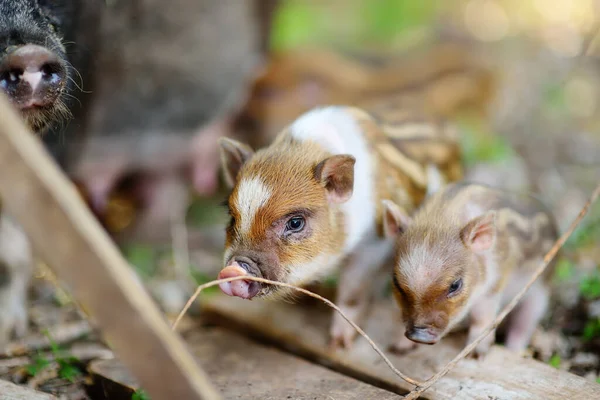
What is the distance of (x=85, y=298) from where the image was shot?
6.12 feet

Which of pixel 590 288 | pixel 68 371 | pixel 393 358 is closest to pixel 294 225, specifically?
pixel 393 358

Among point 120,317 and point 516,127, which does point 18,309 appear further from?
point 516,127

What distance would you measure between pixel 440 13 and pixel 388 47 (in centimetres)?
156

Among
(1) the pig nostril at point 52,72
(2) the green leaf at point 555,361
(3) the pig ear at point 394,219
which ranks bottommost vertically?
(2) the green leaf at point 555,361

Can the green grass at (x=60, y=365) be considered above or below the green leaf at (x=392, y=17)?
below

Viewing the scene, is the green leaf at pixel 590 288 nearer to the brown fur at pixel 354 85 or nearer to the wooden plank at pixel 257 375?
the wooden plank at pixel 257 375

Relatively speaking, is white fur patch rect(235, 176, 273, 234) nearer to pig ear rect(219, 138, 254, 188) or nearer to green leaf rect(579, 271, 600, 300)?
pig ear rect(219, 138, 254, 188)

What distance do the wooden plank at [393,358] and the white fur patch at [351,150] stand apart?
0.48 m

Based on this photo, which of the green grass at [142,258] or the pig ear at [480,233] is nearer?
the pig ear at [480,233]

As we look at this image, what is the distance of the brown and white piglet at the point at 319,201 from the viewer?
2.88 metres

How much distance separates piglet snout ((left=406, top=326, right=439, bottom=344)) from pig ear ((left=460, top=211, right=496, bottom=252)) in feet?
1.44

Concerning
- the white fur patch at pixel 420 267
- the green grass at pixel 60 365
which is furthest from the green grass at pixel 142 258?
the white fur patch at pixel 420 267

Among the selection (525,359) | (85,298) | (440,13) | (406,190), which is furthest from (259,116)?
(440,13)

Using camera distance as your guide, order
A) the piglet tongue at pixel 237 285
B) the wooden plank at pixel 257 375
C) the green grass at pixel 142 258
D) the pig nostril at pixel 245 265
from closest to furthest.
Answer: the piglet tongue at pixel 237 285 < the pig nostril at pixel 245 265 < the wooden plank at pixel 257 375 < the green grass at pixel 142 258
